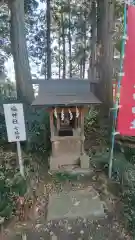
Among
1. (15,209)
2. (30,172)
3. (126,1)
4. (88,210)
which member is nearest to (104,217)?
(88,210)

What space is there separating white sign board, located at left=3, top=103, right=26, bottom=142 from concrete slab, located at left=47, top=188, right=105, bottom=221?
4.87 feet

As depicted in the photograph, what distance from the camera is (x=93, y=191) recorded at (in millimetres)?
4059

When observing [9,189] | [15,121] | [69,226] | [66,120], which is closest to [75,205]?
[69,226]

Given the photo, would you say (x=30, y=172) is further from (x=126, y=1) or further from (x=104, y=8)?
(x=104, y=8)

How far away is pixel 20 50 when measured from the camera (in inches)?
248

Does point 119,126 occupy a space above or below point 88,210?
above

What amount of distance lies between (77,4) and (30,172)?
38.8 ft

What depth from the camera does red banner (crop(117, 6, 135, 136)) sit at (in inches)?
135

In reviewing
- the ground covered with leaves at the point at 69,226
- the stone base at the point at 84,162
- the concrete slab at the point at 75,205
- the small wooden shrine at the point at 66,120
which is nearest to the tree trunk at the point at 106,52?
the small wooden shrine at the point at 66,120

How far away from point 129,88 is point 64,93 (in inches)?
63.5

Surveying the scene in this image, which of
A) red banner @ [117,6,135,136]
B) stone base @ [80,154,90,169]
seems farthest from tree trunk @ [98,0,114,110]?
red banner @ [117,6,135,136]

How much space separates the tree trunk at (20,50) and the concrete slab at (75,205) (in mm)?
3698

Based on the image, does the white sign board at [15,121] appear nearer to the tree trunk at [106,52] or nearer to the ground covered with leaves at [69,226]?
the ground covered with leaves at [69,226]

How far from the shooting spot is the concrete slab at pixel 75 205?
3.38 m
